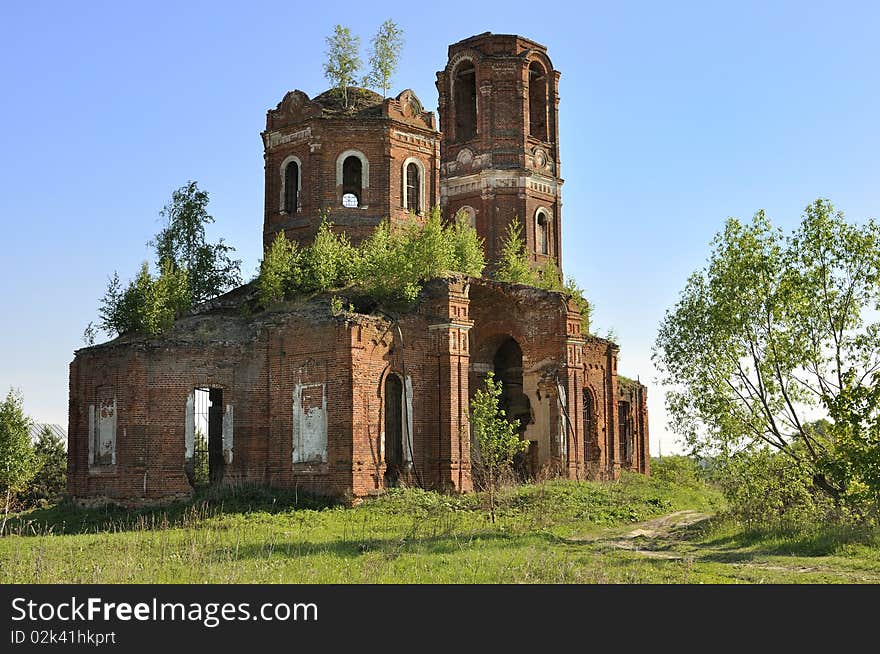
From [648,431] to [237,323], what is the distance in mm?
18418

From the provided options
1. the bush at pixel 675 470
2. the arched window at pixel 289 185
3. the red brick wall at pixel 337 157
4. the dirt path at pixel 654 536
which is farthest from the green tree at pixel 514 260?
the bush at pixel 675 470

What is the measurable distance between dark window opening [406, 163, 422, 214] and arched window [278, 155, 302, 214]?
10.4 feet

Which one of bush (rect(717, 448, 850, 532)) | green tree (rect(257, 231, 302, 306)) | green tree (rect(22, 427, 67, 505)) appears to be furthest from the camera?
green tree (rect(22, 427, 67, 505))

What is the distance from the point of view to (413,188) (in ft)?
92.5

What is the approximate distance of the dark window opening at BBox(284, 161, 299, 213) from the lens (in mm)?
27909

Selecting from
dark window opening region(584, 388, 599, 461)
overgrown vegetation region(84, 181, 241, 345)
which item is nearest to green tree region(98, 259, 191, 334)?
overgrown vegetation region(84, 181, 241, 345)

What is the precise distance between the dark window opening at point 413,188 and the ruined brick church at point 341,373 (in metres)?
0.04

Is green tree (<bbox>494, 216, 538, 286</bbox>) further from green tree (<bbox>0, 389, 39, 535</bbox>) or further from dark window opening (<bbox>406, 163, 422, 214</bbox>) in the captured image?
green tree (<bbox>0, 389, 39, 535</bbox>)

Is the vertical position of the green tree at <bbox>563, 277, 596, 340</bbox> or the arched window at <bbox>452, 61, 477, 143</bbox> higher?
the arched window at <bbox>452, 61, 477, 143</bbox>

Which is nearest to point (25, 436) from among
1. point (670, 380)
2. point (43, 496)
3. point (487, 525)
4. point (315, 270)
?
point (43, 496)

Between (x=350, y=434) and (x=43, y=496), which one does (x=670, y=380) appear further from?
(x=43, y=496)

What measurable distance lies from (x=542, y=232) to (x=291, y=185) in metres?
10.5

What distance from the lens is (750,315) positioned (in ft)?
60.6

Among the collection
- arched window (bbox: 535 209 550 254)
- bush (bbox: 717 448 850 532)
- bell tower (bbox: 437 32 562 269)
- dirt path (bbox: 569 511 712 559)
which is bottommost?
dirt path (bbox: 569 511 712 559)
